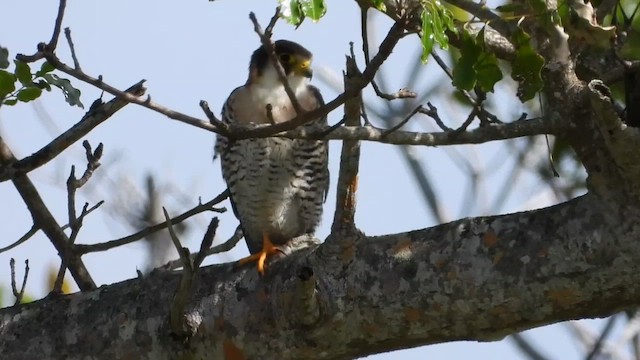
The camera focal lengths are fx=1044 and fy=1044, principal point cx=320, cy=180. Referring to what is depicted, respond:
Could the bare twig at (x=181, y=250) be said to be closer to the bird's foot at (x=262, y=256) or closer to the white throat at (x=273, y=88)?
the bird's foot at (x=262, y=256)

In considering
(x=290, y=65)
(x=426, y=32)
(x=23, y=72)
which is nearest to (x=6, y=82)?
(x=23, y=72)

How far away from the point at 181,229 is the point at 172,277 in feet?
9.83

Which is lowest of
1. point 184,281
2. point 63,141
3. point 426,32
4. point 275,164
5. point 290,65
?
point 184,281

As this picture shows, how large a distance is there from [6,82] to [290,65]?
2.67m

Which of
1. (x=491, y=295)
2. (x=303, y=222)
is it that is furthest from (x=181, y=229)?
(x=491, y=295)

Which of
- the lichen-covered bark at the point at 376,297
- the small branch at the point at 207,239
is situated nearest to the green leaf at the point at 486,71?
the lichen-covered bark at the point at 376,297

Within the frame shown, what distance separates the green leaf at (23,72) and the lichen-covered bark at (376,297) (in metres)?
0.77

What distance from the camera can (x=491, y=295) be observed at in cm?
277

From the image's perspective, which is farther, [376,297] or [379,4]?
[376,297]

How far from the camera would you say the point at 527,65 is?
287 centimetres

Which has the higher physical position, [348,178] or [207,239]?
[348,178]

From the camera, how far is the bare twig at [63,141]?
3.65m

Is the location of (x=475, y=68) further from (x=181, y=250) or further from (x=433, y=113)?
(x=181, y=250)

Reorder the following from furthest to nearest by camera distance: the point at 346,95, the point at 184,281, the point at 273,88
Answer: the point at 273,88, the point at 184,281, the point at 346,95
